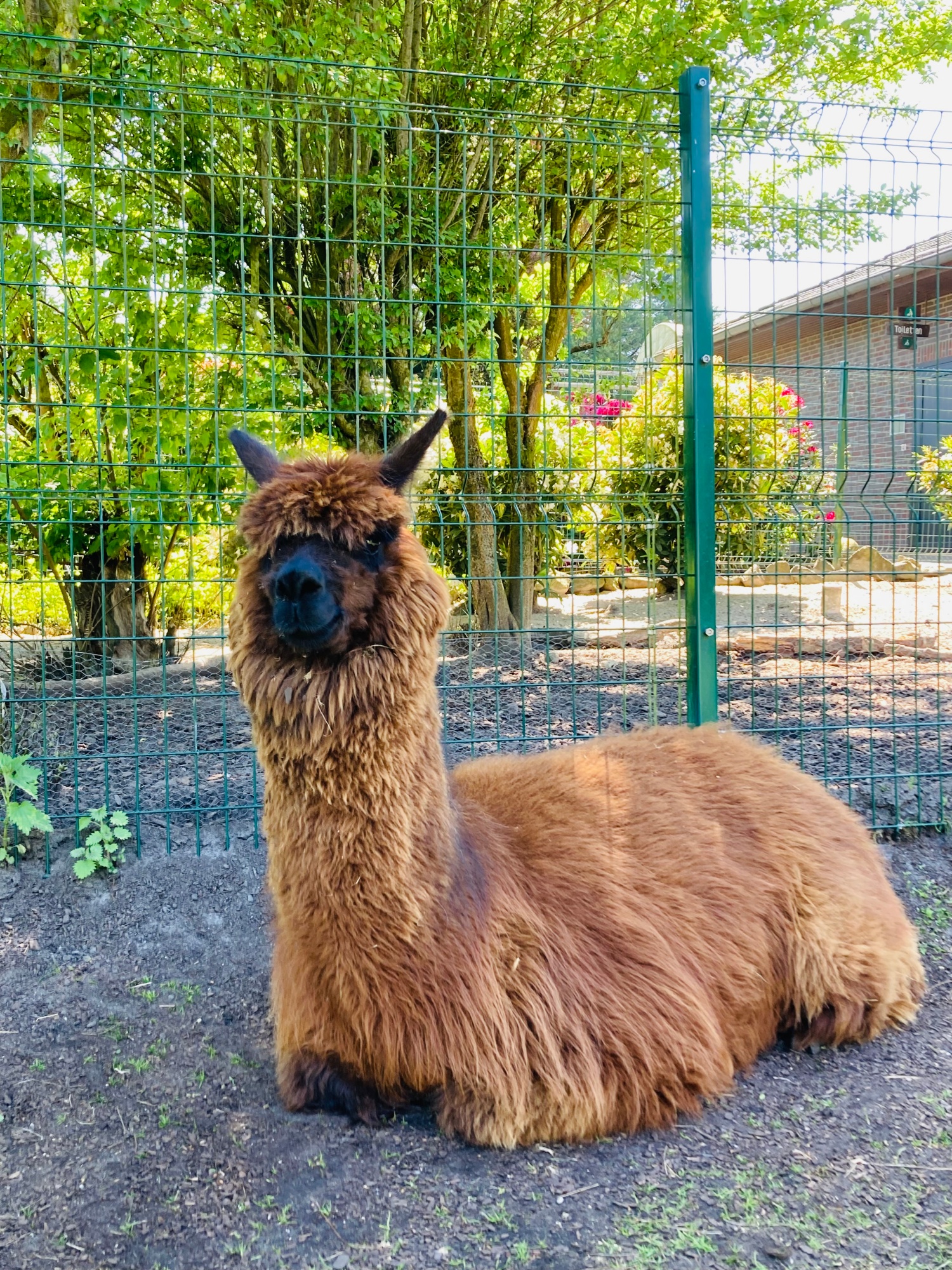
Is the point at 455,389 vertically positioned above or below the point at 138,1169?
above

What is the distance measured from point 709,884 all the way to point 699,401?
239cm

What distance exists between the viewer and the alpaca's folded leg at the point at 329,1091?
8.88 feet

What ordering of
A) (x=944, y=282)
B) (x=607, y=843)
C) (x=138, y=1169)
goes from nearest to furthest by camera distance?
1. (x=138, y=1169)
2. (x=607, y=843)
3. (x=944, y=282)

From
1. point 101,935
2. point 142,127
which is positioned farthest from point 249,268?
point 101,935

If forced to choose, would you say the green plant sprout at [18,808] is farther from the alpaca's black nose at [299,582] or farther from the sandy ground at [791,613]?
the sandy ground at [791,613]

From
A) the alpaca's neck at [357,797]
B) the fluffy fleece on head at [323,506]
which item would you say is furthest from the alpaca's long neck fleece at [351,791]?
the fluffy fleece on head at [323,506]

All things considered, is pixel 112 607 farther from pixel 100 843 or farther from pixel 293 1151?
pixel 293 1151

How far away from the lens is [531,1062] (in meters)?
2.72

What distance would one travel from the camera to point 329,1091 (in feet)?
8.94

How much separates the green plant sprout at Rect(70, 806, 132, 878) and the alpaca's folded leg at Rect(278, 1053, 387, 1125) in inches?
70.8

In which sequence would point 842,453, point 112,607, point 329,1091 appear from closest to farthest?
point 329,1091 < point 842,453 < point 112,607

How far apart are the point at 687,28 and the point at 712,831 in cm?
688

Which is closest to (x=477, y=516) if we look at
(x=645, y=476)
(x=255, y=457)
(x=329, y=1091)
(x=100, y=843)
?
(x=645, y=476)

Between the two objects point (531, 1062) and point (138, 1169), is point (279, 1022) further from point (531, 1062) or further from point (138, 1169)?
point (531, 1062)
